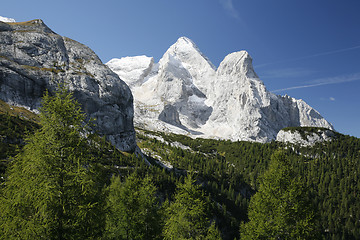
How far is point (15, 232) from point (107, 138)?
123 metres

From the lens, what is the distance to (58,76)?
127438mm

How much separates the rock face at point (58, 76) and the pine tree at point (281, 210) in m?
116

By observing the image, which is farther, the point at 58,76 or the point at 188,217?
the point at 58,76

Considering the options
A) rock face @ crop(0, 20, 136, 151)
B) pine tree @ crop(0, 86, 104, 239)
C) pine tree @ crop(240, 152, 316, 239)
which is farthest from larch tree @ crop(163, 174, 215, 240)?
rock face @ crop(0, 20, 136, 151)

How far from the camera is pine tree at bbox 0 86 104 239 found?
33.3 ft

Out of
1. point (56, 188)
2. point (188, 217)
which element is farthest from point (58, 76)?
point (56, 188)

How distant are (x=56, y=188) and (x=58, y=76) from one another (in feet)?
453

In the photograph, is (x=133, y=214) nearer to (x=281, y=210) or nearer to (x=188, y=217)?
(x=188, y=217)

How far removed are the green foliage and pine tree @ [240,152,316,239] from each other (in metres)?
9.81

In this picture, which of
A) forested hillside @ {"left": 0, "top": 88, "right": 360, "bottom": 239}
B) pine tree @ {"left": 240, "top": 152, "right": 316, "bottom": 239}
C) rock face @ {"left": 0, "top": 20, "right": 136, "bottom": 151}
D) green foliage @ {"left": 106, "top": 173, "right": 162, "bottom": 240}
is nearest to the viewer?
forested hillside @ {"left": 0, "top": 88, "right": 360, "bottom": 239}

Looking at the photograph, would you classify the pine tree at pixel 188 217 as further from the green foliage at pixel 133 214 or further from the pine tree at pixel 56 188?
the pine tree at pixel 56 188

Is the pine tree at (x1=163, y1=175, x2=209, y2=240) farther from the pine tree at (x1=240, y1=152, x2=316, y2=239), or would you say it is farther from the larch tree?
the pine tree at (x1=240, y1=152, x2=316, y2=239)

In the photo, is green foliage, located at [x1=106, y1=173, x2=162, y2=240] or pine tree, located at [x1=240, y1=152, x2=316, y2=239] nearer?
pine tree, located at [x1=240, y1=152, x2=316, y2=239]

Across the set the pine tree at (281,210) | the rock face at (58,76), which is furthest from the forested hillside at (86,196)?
the rock face at (58,76)
